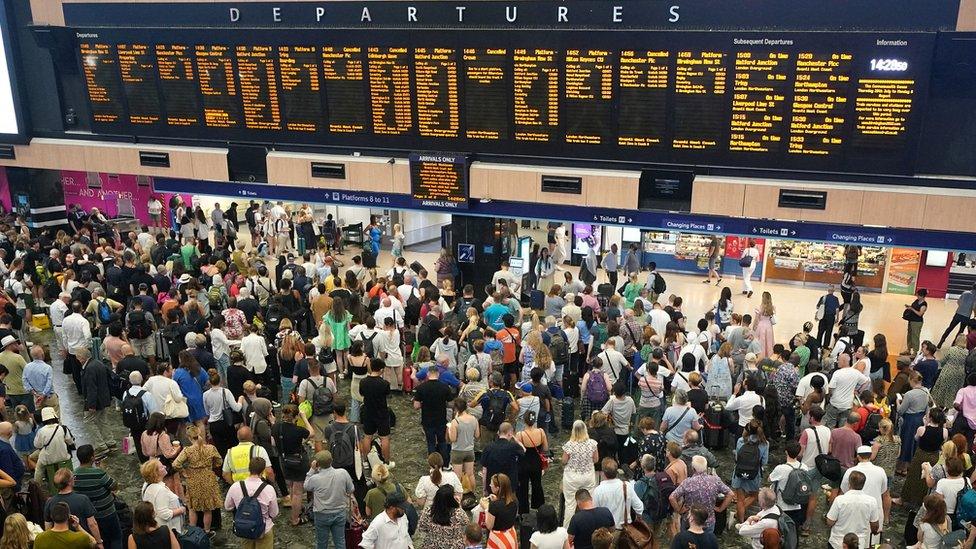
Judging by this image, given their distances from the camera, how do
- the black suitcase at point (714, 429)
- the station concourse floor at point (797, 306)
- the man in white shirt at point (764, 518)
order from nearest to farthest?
the man in white shirt at point (764, 518) → the black suitcase at point (714, 429) → the station concourse floor at point (797, 306)

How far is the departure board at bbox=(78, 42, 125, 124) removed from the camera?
15.5m

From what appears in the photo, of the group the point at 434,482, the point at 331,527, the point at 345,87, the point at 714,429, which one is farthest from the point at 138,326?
the point at 714,429

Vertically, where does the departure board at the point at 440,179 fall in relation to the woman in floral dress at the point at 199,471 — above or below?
above

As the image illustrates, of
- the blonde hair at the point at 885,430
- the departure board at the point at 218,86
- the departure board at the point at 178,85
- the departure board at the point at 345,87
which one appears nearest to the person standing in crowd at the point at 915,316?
the blonde hair at the point at 885,430

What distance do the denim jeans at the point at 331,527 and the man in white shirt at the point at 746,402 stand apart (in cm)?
491

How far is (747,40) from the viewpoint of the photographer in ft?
37.3

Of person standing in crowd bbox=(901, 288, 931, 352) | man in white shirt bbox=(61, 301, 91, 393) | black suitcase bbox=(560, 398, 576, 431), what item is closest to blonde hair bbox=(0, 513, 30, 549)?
man in white shirt bbox=(61, 301, 91, 393)

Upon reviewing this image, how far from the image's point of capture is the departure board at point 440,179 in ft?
45.5

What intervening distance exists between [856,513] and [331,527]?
5.11 m

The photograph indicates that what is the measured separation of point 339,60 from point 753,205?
730cm

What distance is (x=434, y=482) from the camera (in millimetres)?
7438

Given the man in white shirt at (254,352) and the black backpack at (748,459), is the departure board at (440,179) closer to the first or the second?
the man in white shirt at (254,352)

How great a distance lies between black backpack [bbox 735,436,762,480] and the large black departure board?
16.7ft

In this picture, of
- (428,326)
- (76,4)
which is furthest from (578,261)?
(76,4)
